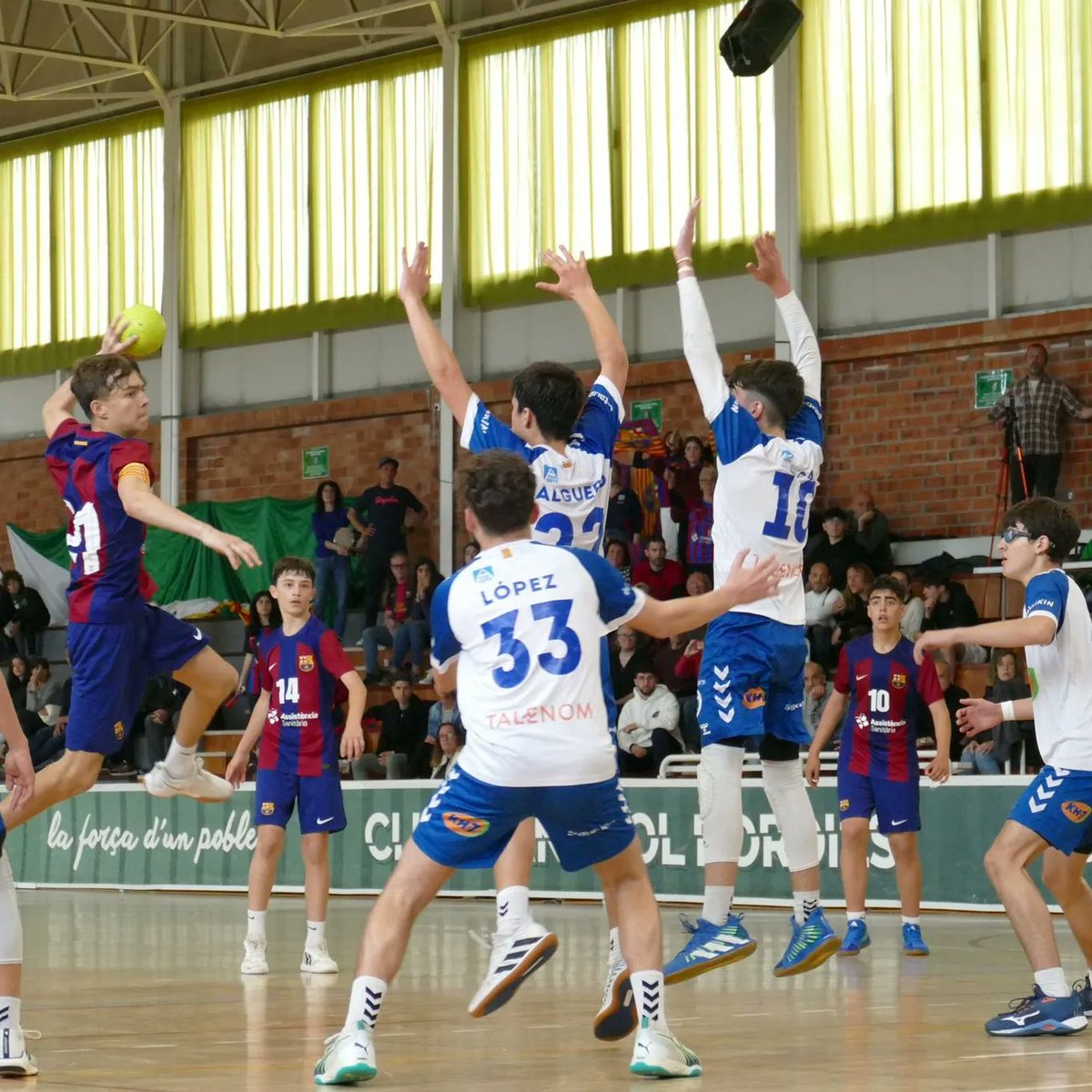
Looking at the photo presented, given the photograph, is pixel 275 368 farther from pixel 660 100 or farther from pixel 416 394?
pixel 660 100

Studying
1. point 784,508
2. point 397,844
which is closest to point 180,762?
point 784,508

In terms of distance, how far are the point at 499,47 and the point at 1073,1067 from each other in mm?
18858

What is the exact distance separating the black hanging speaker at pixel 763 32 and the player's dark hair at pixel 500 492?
32.4 ft

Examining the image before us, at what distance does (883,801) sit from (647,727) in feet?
19.5

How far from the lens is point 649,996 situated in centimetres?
533

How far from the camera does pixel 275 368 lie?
81.7 ft

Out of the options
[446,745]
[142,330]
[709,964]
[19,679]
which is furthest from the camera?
[19,679]

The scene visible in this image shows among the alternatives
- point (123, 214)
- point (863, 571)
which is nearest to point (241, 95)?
point (123, 214)

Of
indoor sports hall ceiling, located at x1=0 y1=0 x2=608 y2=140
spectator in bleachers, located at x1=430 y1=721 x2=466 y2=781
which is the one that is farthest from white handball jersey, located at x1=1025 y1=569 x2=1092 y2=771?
indoor sports hall ceiling, located at x1=0 y1=0 x2=608 y2=140

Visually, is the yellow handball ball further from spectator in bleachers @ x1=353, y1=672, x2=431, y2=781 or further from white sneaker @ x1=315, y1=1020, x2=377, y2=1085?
spectator in bleachers @ x1=353, y1=672, x2=431, y2=781

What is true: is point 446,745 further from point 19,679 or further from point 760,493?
point 760,493

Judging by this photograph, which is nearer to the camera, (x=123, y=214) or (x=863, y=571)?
(x=863, y=571)

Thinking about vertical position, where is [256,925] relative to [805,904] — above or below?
below

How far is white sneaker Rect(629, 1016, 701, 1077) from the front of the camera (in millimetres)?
5270
